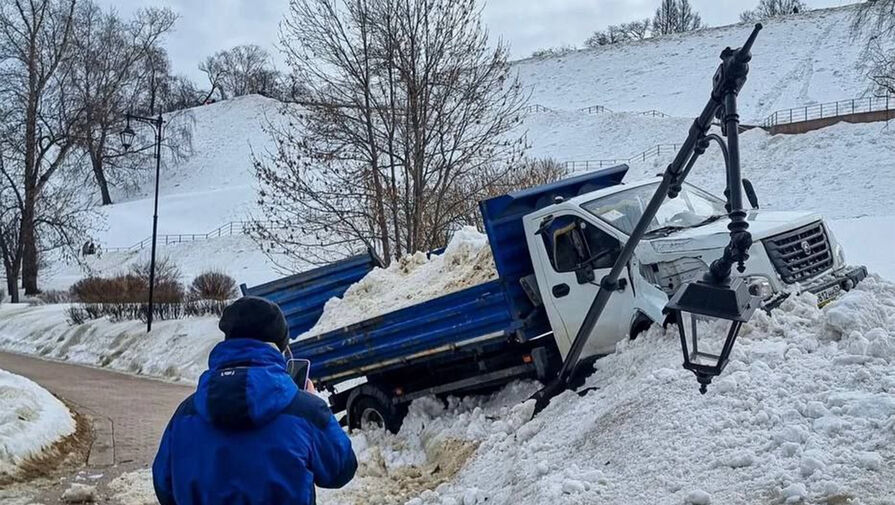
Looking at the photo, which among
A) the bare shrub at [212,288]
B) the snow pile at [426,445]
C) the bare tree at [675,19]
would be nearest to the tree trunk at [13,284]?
the bare shrub at [212,288]

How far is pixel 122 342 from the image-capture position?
23.0 meters

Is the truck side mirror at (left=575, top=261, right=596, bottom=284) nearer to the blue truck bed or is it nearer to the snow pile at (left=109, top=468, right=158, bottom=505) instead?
the blue truck bed

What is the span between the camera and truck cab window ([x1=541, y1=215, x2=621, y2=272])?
8.56m

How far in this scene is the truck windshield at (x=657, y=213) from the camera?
8547mm

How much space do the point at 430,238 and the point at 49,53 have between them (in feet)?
85.3

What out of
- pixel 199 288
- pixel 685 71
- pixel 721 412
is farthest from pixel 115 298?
pixel 685 71

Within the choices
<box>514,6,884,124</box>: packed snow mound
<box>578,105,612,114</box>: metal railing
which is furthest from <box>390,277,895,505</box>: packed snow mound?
<box>578,105,612,114</box>: metal railing

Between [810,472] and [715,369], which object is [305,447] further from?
[810,472]

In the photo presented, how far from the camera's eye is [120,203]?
211ft

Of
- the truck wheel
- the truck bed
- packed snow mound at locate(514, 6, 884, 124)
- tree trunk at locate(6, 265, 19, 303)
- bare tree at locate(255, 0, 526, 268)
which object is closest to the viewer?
the truck wheel

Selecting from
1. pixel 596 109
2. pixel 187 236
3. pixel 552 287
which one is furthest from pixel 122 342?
pixel 596 109

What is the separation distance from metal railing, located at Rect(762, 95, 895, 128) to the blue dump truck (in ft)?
124

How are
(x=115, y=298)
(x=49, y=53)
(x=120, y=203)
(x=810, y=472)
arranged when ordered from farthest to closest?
(x=120, y=203) → (x=49, y=53) → (x=115, y=298) → (x=810, y=472)

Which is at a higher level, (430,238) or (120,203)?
(120,203)
